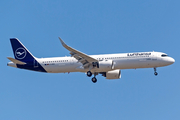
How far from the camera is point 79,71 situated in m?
48.7

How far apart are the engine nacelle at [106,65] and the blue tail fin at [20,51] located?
37.9ft

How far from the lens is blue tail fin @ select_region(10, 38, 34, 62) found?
51.2 meters

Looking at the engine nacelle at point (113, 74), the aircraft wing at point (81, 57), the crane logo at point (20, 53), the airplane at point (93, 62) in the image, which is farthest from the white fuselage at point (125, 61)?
the crane logo at point (20, 53)

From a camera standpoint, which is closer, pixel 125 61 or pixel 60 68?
pixel 125 61

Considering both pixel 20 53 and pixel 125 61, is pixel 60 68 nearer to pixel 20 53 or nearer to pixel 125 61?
pixel 20 53

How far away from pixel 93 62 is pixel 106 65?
2200mm

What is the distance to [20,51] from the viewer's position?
5197 cm

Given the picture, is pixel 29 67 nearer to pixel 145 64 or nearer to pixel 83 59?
pixel 83 59

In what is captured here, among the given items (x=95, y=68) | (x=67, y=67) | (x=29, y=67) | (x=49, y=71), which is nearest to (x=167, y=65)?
(x=95, y=68)

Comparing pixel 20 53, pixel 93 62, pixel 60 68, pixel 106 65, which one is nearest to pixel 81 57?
pixel 93 62

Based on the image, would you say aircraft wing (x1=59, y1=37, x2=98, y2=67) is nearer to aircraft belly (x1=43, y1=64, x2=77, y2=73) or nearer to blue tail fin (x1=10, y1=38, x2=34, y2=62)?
aircraft belly (x1=43, y1=64, x2=77, y2=73)

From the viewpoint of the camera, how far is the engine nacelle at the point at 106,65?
153 feet

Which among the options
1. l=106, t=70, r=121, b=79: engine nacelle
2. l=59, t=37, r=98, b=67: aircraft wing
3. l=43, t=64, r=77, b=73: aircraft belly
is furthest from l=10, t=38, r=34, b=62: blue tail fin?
l=106, t=70, r=121, b=79: engine nacelle

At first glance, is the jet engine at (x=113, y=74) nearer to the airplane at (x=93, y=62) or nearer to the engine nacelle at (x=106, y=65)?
the airplane at (x=93, y=62)
